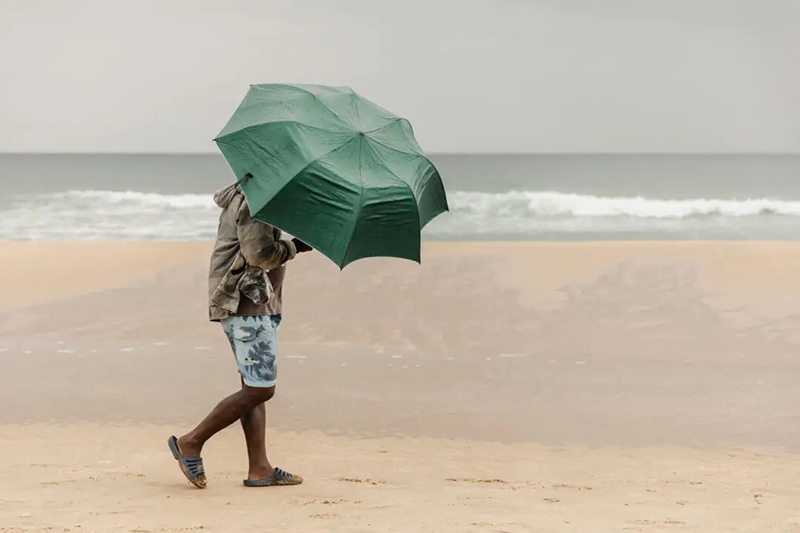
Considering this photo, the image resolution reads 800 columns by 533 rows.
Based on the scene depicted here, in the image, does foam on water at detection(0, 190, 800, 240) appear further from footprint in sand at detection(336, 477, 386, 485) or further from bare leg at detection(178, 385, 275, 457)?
bare leg at detection(178, 385, 275, 457)

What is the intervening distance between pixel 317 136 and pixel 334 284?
759 centimetres

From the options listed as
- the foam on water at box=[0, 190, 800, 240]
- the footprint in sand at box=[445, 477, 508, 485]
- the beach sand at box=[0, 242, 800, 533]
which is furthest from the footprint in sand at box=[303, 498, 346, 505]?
the foam on water at box=[0, 190, 800, 240]

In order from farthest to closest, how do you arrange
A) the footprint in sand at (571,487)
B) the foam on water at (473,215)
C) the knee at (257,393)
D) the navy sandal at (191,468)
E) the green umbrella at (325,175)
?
the foam on water at (473,215), the footprint in sand at (571,487), the navy sandal at (191,468), the knee at (257,393), the green umbrella at (325,175)

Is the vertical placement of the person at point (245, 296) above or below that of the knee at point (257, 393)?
above

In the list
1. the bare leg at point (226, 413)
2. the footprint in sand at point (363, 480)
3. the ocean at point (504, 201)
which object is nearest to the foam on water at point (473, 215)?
the ocean at point (504, 201)

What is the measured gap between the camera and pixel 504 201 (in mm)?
30766

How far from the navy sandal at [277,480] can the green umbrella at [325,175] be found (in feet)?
4.45

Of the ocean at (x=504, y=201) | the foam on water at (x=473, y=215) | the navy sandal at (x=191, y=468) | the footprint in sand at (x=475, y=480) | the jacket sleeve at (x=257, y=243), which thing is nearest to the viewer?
the jacket sleeve at (x=257, y=243)

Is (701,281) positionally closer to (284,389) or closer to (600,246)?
(600,246)

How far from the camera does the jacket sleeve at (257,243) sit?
13.3ft

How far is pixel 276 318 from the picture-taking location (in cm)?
434

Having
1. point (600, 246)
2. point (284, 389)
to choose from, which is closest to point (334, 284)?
point (284, 389)

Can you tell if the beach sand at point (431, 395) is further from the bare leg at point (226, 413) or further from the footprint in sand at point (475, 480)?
the bare leg at point (226, 413)

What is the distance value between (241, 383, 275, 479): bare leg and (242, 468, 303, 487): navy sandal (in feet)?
0.07
